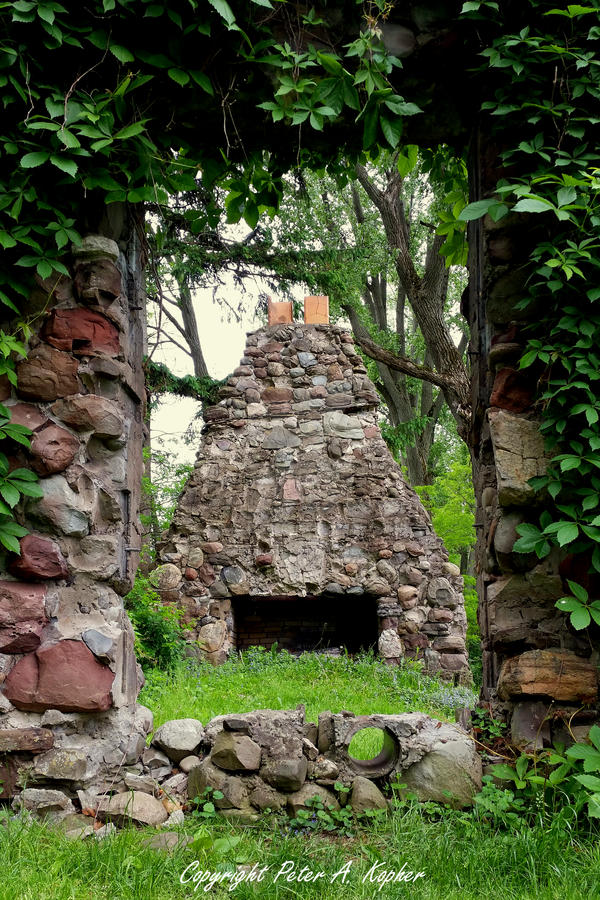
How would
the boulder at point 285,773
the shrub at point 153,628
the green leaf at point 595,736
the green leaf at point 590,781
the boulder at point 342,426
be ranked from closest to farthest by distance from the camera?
the green leaf at point 590,781 → the green leaf at point 595,736 → the boulder at point 285,773 → the shrub at point 153,628 → the boulder at point 342,426

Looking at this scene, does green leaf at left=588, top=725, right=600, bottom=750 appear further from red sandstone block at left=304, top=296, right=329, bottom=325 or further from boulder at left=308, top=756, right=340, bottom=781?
red sandstone block at left=304, top=296, right=329, bottom=325

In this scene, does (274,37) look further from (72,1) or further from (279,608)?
(279,608)

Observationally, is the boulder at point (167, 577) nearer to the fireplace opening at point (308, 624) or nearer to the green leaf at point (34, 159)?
the fireplace opening at point (308, 624)

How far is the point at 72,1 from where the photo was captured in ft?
7.73

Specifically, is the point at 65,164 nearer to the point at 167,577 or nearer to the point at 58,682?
the point at 58,682

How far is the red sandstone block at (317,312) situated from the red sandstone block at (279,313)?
239mm

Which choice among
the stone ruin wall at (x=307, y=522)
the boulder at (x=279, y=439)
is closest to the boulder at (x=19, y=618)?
the stone ruin wall at (x=307, y=522)

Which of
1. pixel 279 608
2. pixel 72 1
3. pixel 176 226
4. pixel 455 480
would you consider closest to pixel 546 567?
pixel 72 1

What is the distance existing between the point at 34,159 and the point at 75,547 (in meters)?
1.40

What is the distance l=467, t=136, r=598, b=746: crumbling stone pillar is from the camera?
2.36m

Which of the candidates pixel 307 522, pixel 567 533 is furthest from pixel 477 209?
pixel 307 522

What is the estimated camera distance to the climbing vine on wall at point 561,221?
7.45ft

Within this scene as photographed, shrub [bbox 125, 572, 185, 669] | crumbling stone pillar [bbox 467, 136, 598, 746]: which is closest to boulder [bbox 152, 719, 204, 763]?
crumbling stone pillar [bbox 467, 136, 598, 746]

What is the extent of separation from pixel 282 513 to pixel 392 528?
3.78 feet
